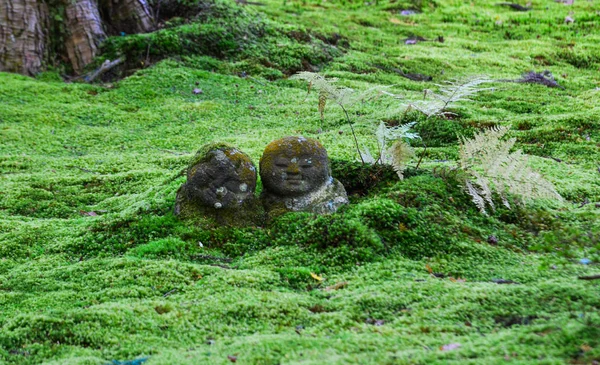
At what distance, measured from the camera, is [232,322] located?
14.0 ft

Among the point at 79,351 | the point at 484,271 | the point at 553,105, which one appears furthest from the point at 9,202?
the point at 553,105

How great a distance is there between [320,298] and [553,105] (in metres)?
8.38

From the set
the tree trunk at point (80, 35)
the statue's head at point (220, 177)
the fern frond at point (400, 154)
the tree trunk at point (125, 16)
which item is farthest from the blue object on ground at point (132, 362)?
the tree trunk at point (125, 16)

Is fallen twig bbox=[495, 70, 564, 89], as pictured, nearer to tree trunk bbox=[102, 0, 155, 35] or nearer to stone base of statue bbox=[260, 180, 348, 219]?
stone base of statue bbox=[260, 180, 348, 219]

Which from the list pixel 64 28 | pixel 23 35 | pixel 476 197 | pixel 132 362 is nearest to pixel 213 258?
pixel 132 362

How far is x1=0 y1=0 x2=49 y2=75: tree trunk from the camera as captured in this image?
12.1 m

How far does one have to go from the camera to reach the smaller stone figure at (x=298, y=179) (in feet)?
19.0

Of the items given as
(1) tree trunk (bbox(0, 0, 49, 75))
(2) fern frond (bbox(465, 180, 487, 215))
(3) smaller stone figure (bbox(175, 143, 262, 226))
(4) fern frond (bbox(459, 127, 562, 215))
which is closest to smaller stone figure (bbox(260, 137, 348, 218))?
(3) smaller stone figure (bbox(175, 143, 262, 226))

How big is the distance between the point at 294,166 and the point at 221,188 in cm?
80

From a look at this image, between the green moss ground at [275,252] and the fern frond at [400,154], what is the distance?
283 mm

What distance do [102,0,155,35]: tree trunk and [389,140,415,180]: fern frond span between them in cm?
977

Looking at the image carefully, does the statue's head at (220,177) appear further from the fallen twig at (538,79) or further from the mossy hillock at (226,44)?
the fallen twig at (538,79)

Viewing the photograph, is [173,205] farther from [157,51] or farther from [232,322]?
[157,51]

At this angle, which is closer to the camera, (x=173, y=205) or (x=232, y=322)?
(x=232, y=322)
